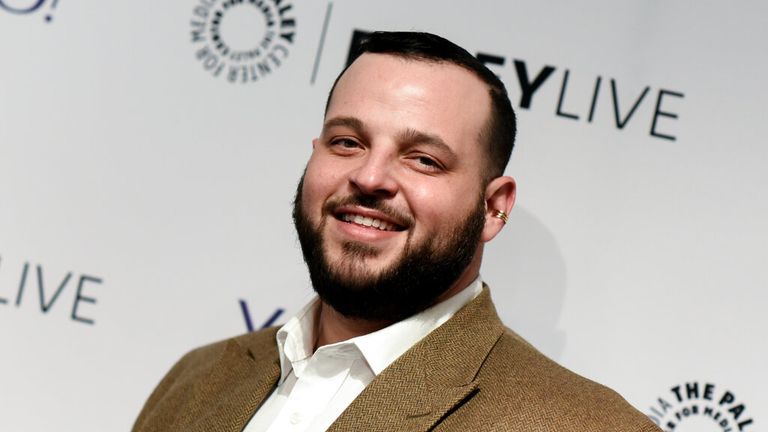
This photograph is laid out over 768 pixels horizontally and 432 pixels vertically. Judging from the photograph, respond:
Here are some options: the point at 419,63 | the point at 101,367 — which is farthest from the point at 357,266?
the point at 101,367

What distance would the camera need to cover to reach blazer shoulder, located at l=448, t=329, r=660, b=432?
4.47 feet

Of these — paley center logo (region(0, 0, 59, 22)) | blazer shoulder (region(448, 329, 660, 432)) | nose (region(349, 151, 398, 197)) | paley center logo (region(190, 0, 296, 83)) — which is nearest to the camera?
blazer shoulder (region(448, 329, 660, 432))

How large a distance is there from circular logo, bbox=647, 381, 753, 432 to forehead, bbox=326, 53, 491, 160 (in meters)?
0.79

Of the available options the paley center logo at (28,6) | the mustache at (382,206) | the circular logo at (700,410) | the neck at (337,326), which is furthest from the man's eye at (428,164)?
the paley center logo at (28,6)

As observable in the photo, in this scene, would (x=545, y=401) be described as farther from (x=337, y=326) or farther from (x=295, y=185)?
(x=295, y=185)

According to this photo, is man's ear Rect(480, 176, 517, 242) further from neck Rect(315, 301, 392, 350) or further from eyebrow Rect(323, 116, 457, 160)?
neck Rect(315, 301, 392, 350)

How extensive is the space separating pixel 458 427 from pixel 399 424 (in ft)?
0.33

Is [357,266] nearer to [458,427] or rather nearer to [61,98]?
[458,427]

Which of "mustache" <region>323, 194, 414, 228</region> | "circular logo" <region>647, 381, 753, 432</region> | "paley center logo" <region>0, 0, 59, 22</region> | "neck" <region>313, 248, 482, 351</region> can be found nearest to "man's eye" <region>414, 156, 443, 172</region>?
"mustache" <region>323, 194, 414, 228</region>

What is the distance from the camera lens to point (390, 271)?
149cm

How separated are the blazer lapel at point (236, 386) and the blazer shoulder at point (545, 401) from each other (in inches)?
18.4

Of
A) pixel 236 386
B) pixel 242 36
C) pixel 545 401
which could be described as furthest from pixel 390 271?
pixel 242 36

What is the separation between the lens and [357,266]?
1499 millimetres

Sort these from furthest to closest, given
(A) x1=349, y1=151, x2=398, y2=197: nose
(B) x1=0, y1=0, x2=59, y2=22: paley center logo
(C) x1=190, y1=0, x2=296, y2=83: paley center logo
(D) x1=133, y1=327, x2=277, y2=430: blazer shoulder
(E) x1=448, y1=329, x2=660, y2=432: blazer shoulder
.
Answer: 1. (B) x1=0, y1=0, x2=59, y2=22: paley center logo
2. (C) x1=190, y1=0, x2=296, y2=83: paley center logo
3. (D) x1=133, y1=327, x2=277, y2=430: blazer shoulder
4. (A) x1=349, y1=151, x2=398, y2=197: nose
5. (E) x1=448, y1=329, x2=660, y2=432: blazer shoulder
